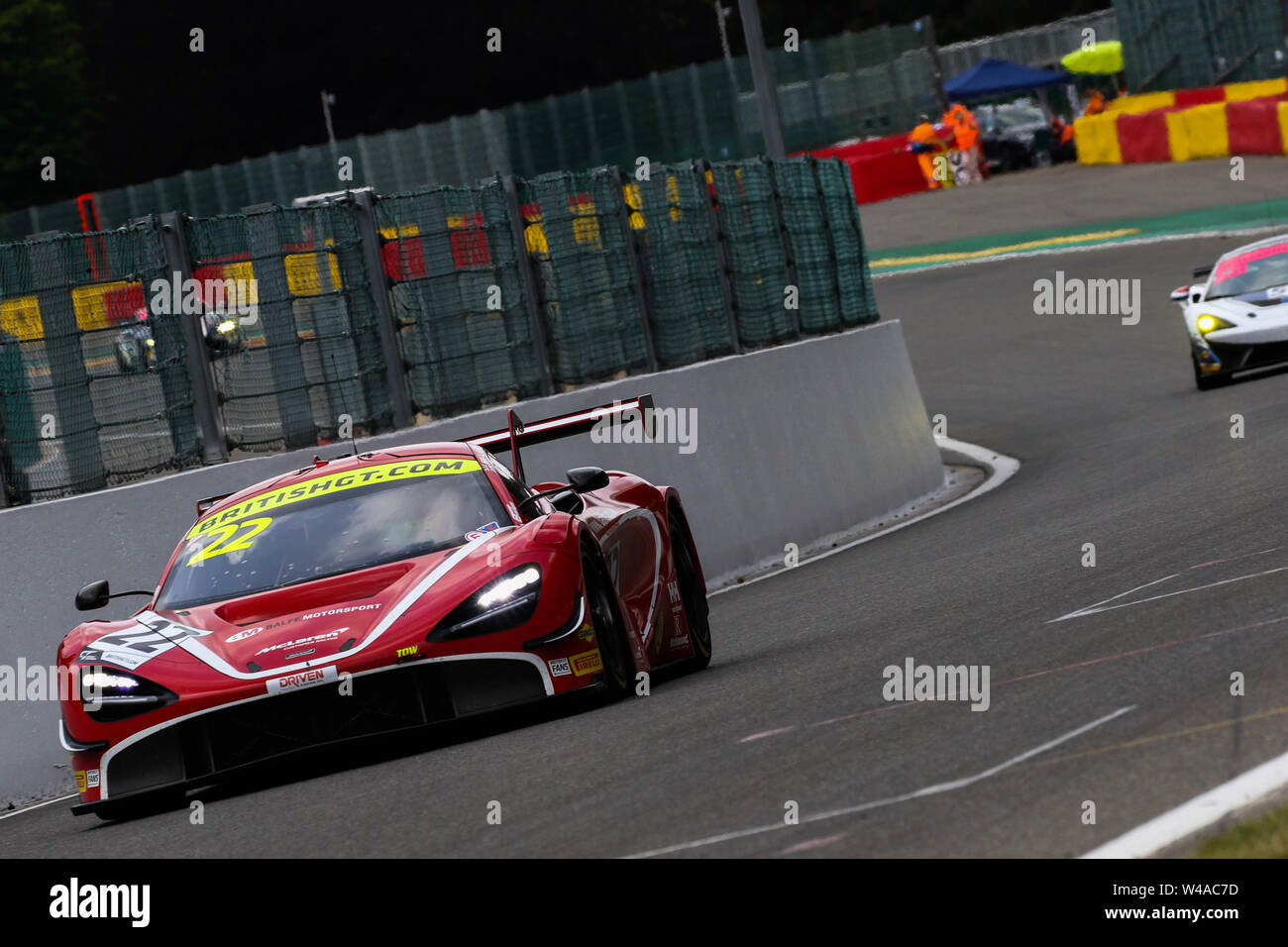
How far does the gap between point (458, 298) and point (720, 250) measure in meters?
Result: 3.31

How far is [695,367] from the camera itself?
1567cm

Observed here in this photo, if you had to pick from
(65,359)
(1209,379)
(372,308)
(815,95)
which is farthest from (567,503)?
(815,95)

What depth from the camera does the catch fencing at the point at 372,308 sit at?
11719 millimetres

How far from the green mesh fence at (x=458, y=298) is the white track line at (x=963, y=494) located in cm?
204

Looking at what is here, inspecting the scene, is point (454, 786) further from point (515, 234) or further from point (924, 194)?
point (924, 194)

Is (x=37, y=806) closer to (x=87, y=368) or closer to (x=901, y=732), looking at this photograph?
(x=87, y=368)

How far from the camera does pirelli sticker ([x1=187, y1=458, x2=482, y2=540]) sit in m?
9.41

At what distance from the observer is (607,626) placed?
880cm

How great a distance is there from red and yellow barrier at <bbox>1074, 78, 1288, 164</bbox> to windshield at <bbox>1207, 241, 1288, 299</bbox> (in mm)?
20702

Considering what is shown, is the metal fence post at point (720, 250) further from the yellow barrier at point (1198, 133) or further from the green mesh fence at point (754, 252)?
the yellow barrier at point (1198, 133)

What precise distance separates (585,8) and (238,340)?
6586 centimetres

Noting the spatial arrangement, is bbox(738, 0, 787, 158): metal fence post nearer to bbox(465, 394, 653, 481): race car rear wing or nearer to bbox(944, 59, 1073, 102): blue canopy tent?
bbox(465, 394, 653, 481): race car rear wing

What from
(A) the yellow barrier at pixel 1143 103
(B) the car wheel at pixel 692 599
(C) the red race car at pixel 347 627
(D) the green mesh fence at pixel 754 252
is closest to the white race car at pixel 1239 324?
(D) the green mesh fence at pixel 754 252
